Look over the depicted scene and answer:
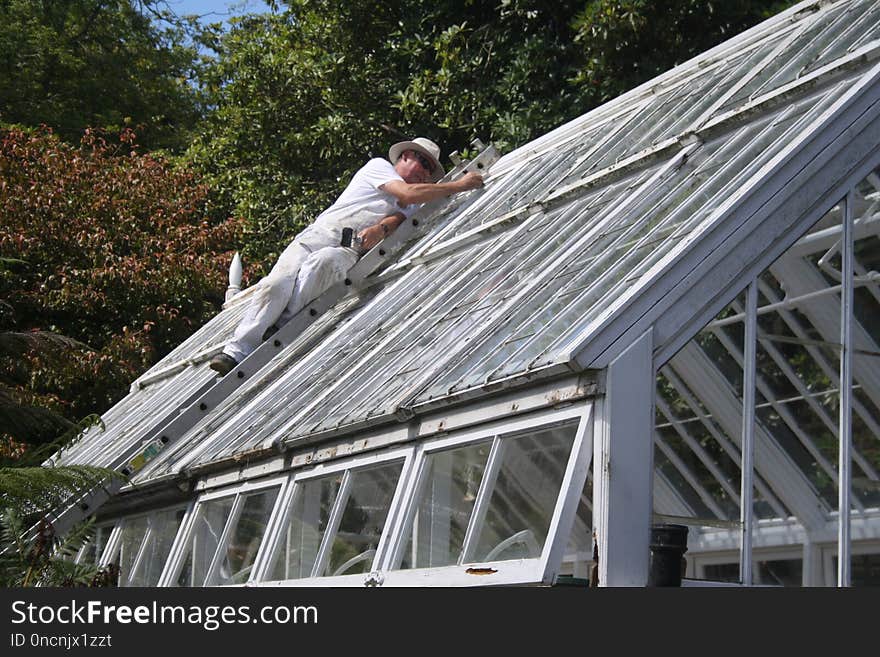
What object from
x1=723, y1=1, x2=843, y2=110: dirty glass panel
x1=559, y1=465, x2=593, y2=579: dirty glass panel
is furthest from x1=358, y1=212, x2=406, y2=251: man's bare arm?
x1=723, y1=1, x2=843, y2=110: dirty glass panel

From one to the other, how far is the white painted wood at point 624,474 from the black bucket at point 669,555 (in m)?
0.11

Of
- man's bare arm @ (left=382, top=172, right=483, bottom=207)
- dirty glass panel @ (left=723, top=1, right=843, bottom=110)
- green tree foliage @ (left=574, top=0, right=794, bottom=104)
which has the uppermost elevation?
green tree foliage @ (left=574, top=0, right=794, bottom=104)

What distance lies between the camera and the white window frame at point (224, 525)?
9.38 metres

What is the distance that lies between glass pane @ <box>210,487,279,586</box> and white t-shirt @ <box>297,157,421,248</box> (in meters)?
4.08

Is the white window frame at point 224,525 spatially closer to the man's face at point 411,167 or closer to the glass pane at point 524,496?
the glass pane at point 524,496

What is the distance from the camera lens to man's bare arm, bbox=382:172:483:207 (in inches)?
529

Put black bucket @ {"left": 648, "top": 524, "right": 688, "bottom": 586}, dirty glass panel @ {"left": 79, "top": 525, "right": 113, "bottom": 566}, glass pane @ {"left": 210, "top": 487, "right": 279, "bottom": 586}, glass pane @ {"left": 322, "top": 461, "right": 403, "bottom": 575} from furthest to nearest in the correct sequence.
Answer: dirty glass panel @ {"left": 79, "top": 525, "right": 113, "bottom": 566}, glass pane @ {"left": 210, "top": 487, "right": 279, "bottom": 586}, glass pane @ {"left": 322, "top": 461, "right": 403, "bottom": 575}, black bucket @ {"left": 648, "top": 524, "right": 688, "bottom": 586}

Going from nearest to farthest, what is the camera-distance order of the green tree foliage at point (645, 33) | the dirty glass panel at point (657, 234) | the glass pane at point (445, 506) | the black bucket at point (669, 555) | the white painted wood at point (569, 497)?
the black bucket at point (669, 555) → the white painted wood at point (569, 497) → the dirty glass panel at point (657, 234) → the glass pane at point (445, 506) → the green tree foliage at point (645, 33)

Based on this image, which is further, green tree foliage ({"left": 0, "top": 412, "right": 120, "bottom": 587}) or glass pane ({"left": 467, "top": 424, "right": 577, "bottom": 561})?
green tree foliage ({"left": 0, "top": 412, "right": 120, "bottom": 587})

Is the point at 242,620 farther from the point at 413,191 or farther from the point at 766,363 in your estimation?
the point at 413,191

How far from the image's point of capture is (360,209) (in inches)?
541

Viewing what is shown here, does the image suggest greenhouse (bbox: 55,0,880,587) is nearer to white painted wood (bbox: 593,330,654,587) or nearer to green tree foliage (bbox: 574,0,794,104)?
white painted wood (bbox: 593,330,654,587)

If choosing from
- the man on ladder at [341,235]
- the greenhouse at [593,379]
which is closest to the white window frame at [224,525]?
the greenhouse at [593,379]

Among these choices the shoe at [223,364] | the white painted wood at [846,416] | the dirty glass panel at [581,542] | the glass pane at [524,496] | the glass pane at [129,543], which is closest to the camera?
the glass pane at [524,496]
